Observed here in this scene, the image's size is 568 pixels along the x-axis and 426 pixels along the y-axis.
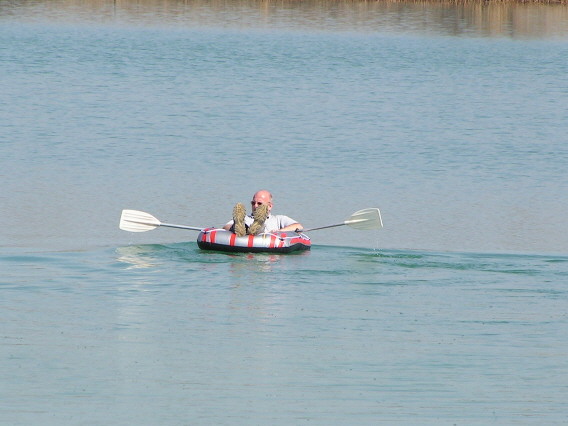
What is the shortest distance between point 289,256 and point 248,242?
1.74 ft

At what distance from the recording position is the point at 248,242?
14.1 meters

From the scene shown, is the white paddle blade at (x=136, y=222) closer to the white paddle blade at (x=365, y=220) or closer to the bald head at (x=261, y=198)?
the bald head at (x=261, y=198)

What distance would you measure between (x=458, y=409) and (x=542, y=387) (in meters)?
0.96

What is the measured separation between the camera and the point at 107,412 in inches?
344

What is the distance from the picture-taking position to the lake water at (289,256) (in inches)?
371

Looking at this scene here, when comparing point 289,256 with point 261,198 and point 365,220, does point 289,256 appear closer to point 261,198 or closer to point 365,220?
point 261,198

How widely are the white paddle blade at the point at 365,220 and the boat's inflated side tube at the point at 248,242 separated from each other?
135 centimetres

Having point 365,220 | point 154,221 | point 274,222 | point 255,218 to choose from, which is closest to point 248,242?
point 255,218

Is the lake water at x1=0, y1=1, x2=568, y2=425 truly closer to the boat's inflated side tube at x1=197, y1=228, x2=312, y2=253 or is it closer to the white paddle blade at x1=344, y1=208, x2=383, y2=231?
the boat's inflated side tube at x1=197, y1=228, x2=312, y2=253

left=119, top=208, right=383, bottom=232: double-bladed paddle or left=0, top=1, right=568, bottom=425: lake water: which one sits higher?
left=119, top=208, right=383, bottom=232: double-bladed paddle

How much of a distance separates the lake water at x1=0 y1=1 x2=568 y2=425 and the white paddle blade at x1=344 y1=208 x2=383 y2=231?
1.28 feet

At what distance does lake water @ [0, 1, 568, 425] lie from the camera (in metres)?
9.41

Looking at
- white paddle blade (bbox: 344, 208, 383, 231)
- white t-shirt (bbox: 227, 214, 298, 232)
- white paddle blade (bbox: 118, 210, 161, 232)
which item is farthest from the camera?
white paddle blade (bbox: 344, 208, 383, 231)

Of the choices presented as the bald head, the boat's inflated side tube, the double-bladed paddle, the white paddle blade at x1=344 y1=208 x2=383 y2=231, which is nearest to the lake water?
the boat's inflated side tube
